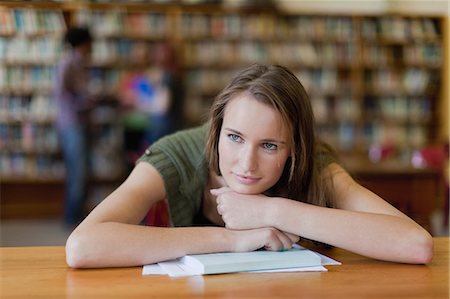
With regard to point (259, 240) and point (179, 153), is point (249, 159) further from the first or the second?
point (179, 153)

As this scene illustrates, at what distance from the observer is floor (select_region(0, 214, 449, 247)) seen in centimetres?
495

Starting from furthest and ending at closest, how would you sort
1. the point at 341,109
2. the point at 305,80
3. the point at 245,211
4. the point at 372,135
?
the point at 372,135
the point at 341,109
the point at 305,80
the point at 245,211

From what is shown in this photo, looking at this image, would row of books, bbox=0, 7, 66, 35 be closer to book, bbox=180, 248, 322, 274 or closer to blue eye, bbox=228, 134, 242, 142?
blue eye, bbox=228, 134, 242, 142

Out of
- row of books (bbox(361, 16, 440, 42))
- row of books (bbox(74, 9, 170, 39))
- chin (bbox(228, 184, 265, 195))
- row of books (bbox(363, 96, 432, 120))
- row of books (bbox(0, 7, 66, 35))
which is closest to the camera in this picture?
chin (bbox(228, 184, 265, 195))

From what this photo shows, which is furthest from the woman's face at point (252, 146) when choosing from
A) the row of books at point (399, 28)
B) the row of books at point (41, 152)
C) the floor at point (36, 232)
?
the row of books at point (399, 28)

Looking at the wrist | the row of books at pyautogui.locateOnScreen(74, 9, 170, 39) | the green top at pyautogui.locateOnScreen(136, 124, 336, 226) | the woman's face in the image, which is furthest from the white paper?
the row of books at pyautogui.locateOnScreen(74, 9, 170, 39)

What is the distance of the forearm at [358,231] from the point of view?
1.45 m

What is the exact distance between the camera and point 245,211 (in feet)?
4.96

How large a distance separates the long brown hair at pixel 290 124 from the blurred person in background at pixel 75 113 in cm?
390


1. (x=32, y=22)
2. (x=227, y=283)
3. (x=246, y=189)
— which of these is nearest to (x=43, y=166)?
(x=32, y=22)

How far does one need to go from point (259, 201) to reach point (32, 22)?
5462 millimetres

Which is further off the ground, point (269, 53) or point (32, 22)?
point (32, 22)

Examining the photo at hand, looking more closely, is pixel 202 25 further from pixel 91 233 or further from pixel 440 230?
pixel 91 233

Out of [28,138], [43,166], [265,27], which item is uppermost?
[265,27]
